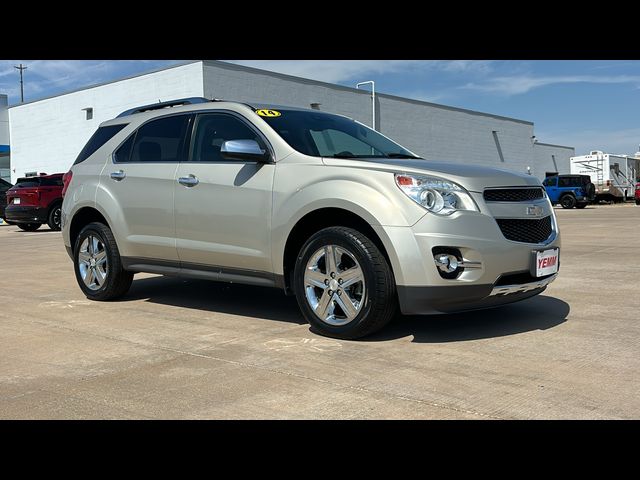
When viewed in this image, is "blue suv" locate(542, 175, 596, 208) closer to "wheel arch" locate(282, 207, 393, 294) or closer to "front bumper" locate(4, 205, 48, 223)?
"front bumper" locate(4, 205, 48, 223)

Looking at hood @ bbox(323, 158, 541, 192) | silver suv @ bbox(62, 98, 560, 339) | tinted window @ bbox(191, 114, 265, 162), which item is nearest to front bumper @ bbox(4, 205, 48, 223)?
silver suv @ bbox(62, 98, 560, 339)

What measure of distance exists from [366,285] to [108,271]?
3.09 m

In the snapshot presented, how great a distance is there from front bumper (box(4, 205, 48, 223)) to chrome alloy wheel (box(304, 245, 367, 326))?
16.1 meters

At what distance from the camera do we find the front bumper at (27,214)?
740 inches

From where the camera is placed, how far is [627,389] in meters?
3.54

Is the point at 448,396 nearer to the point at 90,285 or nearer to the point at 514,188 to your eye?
the point at 514,188

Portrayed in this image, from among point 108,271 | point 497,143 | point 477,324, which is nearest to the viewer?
point 477,324

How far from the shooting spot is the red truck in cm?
1884

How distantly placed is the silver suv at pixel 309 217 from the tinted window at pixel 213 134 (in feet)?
0.04

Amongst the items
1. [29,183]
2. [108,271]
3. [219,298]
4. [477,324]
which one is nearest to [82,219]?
[108,271]

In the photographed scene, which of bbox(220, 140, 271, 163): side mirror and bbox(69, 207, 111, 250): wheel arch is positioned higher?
bbox(220, 140, 271, 163): side mirror

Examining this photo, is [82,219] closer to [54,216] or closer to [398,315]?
[398,315]

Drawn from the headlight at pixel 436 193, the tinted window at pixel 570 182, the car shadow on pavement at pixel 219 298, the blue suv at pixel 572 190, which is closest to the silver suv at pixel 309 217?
the headlight at pixel 436 193

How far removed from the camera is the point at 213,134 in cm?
583
